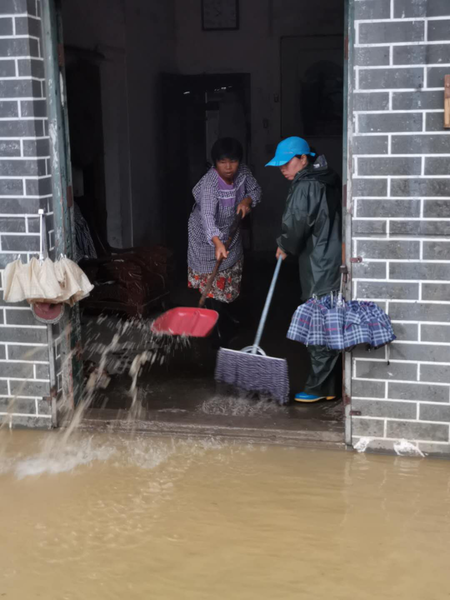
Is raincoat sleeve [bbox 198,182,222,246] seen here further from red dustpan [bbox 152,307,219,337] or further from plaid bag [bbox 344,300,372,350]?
plaid bag [bbox 344,300,372,350]

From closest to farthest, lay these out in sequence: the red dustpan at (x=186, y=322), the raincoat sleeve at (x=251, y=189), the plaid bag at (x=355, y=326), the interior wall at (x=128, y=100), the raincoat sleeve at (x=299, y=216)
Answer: the plaid bag at (x=355, y=326) < the raincoat sleeve at (x=299, y=216) < the red dustpan at (x=186, y=322) < the raincoat sleeve at (x=251, y=189) < the interior wall at (x=128, y=100)

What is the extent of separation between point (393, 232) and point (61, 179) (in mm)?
1956

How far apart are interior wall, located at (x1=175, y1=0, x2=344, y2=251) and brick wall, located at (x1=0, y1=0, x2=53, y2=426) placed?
654cm

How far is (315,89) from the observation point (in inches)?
411

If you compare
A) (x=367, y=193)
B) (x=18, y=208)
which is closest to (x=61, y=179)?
(x=18, y=208)

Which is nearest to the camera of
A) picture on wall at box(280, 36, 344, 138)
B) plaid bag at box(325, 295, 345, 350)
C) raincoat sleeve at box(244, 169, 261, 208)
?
→ plaid bag at box(325, 295, 345, 350)

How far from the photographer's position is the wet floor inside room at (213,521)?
10.3 feet

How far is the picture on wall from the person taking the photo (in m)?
10.3

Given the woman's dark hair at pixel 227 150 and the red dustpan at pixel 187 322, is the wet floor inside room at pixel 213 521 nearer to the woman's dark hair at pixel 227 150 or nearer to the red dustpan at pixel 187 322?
the red dustpan at pixel 187 322

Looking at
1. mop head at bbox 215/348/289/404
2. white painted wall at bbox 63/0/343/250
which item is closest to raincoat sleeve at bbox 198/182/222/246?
mop head at bbox 215/348/289/404

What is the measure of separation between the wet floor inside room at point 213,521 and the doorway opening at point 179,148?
0.42m

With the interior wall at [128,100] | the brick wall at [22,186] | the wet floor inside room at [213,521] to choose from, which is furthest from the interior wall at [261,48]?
the wet floor inside room at [213,521]

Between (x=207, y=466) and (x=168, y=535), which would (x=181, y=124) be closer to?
(x=207, y=466)

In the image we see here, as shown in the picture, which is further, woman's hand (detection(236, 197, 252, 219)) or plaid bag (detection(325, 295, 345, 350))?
woman's hand (detection(236, 197, 252, 219))
